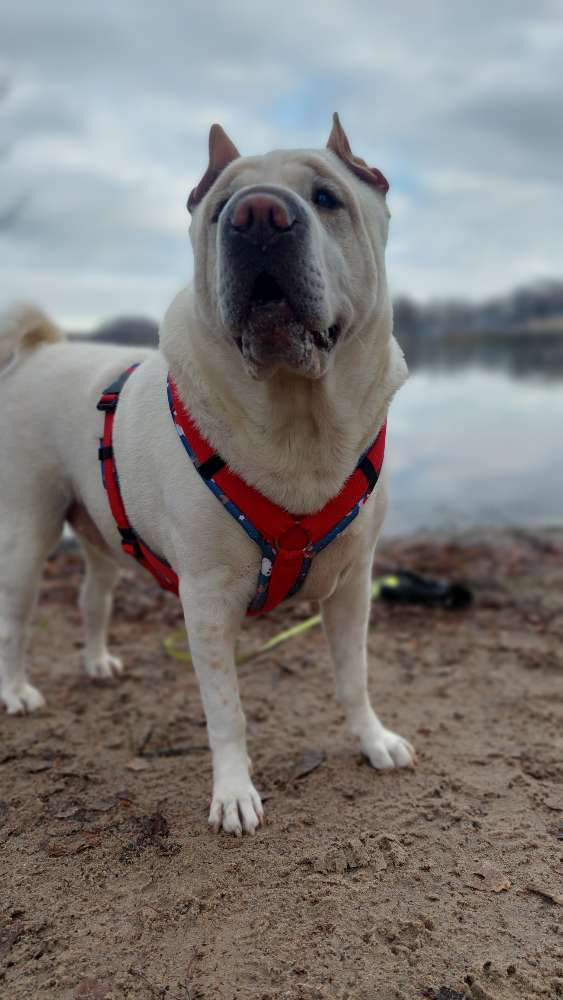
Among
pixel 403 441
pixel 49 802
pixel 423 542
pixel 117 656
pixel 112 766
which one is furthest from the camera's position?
pixel 403 441

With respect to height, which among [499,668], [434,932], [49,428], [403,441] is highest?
[49,428]

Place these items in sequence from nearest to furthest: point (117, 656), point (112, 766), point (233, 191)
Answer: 1. point (233, 191)
2. point (112, 766)
3. point (117, 656)

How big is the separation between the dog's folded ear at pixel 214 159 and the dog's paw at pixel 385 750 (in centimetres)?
219

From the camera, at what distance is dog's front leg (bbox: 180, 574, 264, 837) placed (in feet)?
9.20

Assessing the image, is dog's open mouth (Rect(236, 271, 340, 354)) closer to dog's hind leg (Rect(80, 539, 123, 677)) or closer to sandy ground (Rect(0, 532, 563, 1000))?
sandy ground (Rect(0, 532, 563, 1000))

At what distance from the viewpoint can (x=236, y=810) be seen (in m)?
2.83

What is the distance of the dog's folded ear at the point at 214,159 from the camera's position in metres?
2.72

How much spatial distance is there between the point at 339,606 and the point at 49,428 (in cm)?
149

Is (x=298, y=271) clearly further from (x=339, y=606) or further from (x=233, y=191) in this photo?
(x=339, y=606)

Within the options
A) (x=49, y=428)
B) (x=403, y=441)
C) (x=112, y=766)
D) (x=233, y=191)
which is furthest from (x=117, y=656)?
(x=403, y=441)

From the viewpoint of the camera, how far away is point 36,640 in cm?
Answer: 493

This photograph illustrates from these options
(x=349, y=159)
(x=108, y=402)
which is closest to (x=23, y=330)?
(x=108, y=402)

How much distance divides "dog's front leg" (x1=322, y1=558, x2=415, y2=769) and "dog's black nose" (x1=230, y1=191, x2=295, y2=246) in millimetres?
1387

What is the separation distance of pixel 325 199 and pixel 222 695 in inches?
68.5
